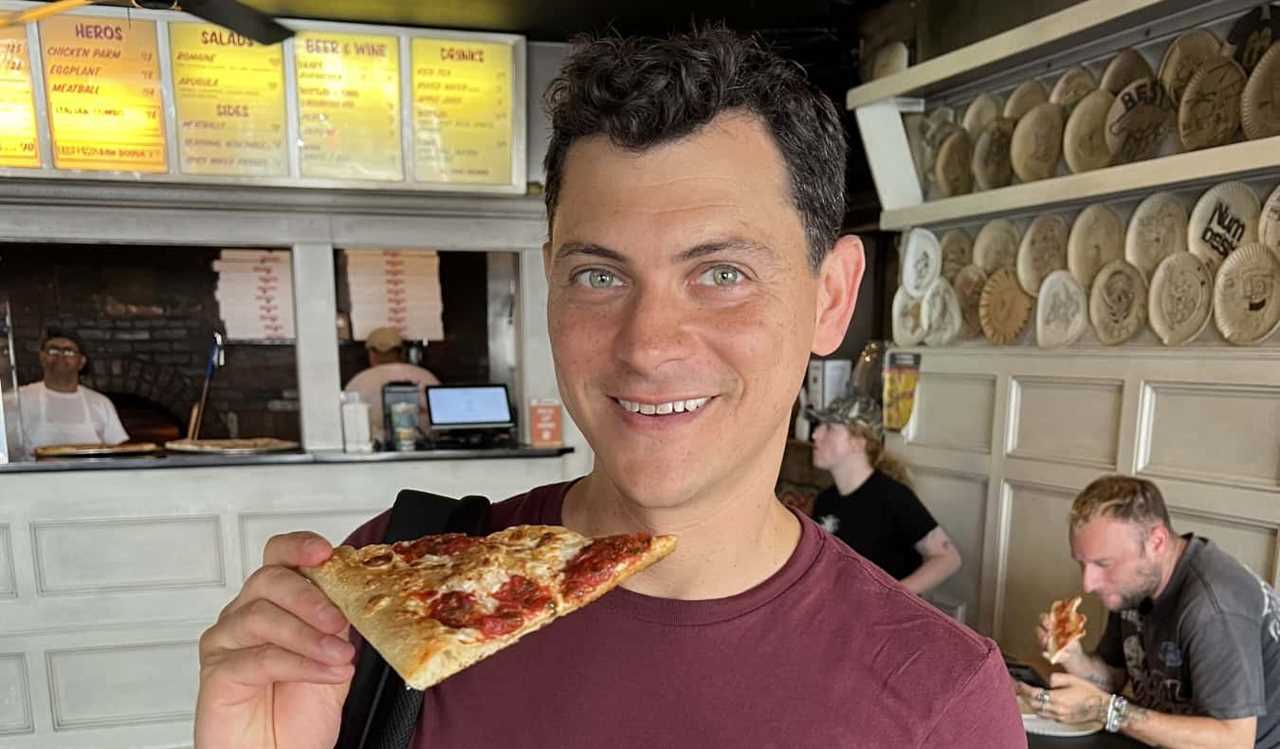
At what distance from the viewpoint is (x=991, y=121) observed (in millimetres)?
3443

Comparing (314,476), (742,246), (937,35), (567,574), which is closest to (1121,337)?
(937,35)

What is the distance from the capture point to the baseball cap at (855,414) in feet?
12.0

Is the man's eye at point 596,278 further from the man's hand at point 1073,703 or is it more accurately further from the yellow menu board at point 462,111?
the yellow menu board at point 462,111

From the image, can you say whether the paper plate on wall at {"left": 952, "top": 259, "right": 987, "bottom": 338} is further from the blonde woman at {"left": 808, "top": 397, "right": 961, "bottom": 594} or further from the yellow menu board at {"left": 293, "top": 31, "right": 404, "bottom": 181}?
the yellow menu board at {"left": 293, "top": 31, "right": 404, "bottom": 181}

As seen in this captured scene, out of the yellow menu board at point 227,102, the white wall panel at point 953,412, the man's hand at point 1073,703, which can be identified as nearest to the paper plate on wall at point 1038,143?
the white wall panel at point 953,412

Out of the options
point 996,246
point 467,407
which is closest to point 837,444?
point 996,246

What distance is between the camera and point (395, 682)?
1.02 m

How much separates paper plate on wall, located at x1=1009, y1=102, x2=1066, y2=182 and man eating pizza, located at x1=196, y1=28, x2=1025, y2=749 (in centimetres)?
261

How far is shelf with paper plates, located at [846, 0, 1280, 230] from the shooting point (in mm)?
2545

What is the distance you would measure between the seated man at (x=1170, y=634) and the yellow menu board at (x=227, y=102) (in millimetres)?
3855

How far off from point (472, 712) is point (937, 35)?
409 centimetres

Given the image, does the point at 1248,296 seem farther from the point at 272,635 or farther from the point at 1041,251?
the point at 272,635

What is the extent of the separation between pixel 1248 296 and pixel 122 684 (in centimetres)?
518

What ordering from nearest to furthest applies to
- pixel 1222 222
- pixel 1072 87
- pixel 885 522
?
1. pixel 1222 222
2. pixel 1072 87
3. pixel 885 522
